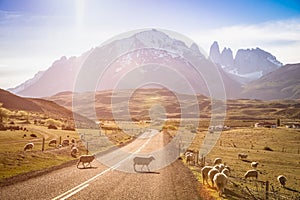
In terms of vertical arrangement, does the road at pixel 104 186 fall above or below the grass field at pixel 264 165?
above

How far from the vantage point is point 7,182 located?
1881 cm

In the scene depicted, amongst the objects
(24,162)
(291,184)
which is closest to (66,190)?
(24,162)

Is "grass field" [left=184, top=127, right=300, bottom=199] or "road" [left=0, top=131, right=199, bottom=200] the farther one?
"grass field" [left=184, top=127, right=300, bottom=199]

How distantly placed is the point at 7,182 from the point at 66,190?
4279 millimetres

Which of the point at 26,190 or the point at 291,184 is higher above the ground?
the point at 26,190

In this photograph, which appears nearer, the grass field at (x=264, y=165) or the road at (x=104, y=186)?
A: the road at (x=104, y=186)

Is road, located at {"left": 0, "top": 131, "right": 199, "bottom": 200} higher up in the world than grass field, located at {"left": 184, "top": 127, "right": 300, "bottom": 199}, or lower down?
higher up

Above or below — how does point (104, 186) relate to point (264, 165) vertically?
above

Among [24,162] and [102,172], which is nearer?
[102,172]

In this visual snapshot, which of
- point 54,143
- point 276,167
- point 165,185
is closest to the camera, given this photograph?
point 165,185

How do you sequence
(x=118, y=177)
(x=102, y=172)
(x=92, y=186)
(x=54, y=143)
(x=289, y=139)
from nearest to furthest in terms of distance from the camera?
(x=92, y=186)
(x=118, y=177)
(x=102, y=172)
(x=54, y=143)
(x=289, y=139)

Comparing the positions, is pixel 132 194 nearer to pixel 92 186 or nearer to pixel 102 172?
pixel 92 186

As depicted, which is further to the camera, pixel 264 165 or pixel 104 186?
pixel 264 165

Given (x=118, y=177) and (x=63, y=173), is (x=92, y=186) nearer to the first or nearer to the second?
(x=118, y=177)
